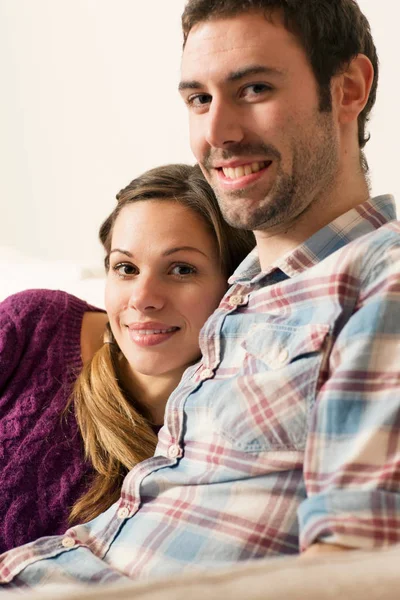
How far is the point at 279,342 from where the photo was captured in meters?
1.10

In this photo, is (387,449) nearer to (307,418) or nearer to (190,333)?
(307,418)

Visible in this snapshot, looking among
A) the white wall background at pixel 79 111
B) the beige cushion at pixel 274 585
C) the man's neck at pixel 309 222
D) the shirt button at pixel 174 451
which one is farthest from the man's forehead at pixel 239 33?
the white wall background at pixel 79 111

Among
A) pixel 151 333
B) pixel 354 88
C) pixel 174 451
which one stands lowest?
pixel 174 451

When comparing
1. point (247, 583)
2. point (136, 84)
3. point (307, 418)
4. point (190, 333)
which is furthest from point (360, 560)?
point (136, 84)

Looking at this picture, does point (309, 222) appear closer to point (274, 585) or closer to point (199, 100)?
point (199, 100)

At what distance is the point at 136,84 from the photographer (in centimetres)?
277

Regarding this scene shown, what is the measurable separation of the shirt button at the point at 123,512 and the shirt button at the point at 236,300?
1.12 ft

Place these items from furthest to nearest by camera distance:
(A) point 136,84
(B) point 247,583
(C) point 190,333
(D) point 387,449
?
(A) point 136,84, (C) point 190,333, (D) point 387,449, (B) point 247,583

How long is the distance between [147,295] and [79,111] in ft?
5.75

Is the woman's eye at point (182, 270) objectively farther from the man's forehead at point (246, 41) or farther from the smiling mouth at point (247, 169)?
the man's forehead at point (246, 41)

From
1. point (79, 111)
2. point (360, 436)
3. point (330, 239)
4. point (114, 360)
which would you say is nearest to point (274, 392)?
point (360, 436)

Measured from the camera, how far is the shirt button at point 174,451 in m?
1.21

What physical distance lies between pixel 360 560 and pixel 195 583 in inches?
4.8

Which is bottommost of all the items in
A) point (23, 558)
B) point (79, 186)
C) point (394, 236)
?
point (23, 558)
